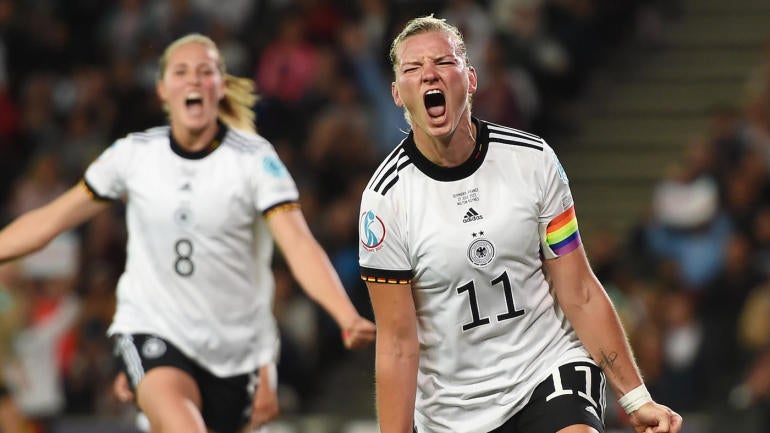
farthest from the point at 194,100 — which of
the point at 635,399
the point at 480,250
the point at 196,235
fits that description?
the point at 635,399

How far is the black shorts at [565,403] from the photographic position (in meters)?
4.93

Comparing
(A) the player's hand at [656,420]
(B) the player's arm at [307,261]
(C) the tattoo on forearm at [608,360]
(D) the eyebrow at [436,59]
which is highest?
(D) the eyebrow at [436,59]

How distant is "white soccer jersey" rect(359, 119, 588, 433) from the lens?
4961mm

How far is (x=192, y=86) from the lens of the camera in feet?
21.4

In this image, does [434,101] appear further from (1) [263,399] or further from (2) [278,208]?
(1) [263,399]

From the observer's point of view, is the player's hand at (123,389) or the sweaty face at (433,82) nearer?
the sweaty face at (433,82)

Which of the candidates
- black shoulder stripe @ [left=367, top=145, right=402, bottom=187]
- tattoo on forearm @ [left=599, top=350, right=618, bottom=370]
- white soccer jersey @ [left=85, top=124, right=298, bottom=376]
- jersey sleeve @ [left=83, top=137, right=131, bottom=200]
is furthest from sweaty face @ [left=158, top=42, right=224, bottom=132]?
tattoo on forearm @ [left=599, top=350, right=618, bottom=370]

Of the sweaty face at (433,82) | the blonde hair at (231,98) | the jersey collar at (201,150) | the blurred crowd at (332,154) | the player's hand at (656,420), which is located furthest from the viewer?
the blurred crowd at (332,154)

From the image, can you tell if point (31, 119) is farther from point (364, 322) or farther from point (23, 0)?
point (364, 322)

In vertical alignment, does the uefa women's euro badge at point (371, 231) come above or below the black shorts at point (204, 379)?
above

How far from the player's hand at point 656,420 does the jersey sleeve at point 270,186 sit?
2208 millimetres

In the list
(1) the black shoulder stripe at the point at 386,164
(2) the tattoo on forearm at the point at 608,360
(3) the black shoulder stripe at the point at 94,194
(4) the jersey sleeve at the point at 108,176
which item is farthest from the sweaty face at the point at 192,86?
(2) the tattoo on forearm at the point at 608,360

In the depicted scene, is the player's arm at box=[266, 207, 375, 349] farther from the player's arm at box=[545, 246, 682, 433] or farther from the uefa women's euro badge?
the player's arm at box=[545, 246, 682, 433]

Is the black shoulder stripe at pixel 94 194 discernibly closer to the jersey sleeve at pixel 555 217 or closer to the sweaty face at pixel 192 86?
the sweaty face at pixel 192 86
